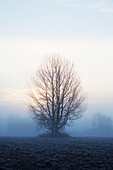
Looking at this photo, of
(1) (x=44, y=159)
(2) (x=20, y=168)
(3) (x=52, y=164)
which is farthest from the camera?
(1) (x=44, y=159)

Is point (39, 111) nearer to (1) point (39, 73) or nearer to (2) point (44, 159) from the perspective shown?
(1) point (39, 73)

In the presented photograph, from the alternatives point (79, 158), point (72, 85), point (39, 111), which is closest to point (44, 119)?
point (39, 111)

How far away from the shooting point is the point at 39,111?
Result: 36625 mm

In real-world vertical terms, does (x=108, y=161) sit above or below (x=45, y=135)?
below

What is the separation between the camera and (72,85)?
36938 mm

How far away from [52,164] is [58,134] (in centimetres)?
2557

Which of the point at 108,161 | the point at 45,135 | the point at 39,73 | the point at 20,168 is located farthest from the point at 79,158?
the point at 39,73

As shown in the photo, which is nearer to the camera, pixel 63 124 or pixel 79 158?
pixel 79 158

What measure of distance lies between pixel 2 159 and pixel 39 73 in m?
27.3

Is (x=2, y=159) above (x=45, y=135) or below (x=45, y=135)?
below

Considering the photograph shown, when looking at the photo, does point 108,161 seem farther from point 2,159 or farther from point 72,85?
point 72,85

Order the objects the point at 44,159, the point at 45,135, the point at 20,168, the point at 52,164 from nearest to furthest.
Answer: the point at 20,168 < the point at 52,164 < the point at 44,159 < the point at 45,135

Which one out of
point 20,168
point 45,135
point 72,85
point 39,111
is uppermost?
point 72,85

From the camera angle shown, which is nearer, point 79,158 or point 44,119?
point 79,158
